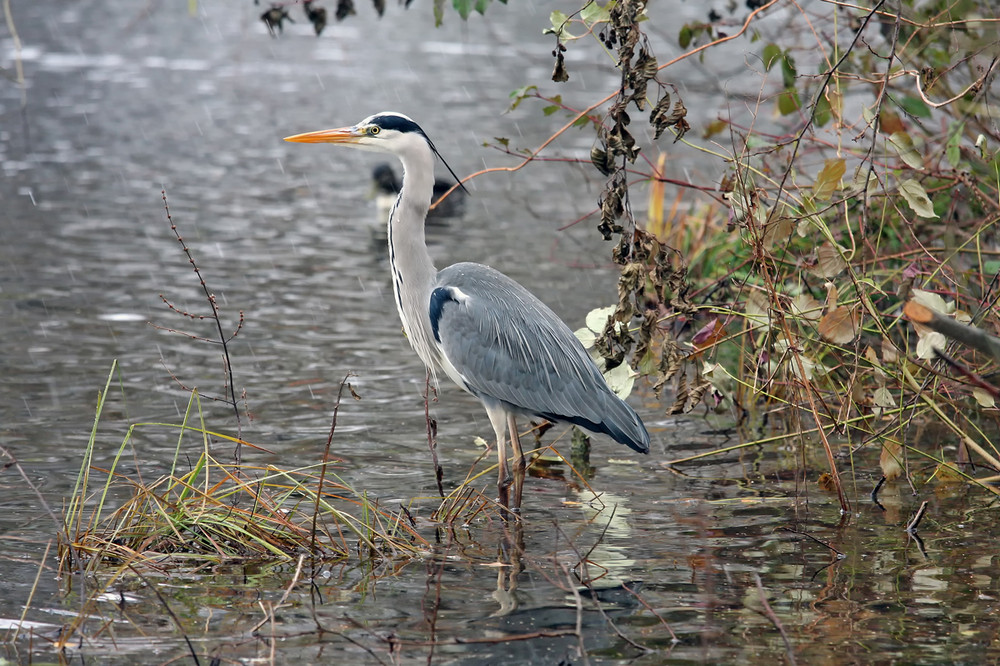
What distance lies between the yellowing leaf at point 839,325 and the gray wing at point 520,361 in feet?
3.13

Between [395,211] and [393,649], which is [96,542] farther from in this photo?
[395,211]

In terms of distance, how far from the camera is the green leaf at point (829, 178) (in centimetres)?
572

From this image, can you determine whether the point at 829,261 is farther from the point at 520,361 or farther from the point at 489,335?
the point at 489,335

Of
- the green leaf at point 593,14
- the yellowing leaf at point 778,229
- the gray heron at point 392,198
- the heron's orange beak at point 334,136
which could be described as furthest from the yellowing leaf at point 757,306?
the gray heron at point 392,198

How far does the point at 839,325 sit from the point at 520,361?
4.87 feet

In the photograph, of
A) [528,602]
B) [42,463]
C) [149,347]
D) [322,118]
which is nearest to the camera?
[528,602]

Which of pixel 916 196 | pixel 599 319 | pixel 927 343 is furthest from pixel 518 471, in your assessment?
pixel 916 196

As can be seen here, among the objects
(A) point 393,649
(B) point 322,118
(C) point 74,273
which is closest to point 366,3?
(B) point 322,118

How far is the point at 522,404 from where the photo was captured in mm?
5977

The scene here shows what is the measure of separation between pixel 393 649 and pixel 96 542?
1520mm

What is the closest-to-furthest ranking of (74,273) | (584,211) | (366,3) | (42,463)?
(42,463)
(74,273)
(584,211)
(366,3)

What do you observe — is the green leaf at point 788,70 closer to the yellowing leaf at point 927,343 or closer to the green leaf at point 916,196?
the green leaf at point 916,196

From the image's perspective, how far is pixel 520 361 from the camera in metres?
6.01

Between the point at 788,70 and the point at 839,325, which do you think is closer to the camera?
the point at 839,325
